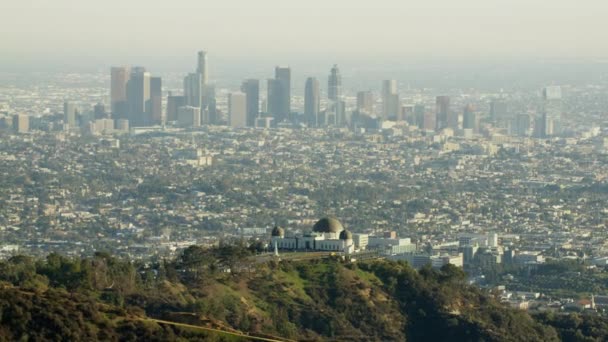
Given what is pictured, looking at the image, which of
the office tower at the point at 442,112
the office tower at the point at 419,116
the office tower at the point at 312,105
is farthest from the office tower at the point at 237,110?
the office tower at the point at 442,112

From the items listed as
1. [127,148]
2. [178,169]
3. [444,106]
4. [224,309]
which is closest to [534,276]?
[224,309]

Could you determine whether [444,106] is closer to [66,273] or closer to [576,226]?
[576,226]

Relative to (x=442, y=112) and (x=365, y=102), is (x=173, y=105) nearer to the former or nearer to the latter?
(x=365, y=102)

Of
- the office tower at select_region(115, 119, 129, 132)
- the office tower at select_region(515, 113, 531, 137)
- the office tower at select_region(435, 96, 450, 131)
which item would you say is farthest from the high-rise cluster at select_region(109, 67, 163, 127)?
the office tower at select_region(515, 113, 531, 137)

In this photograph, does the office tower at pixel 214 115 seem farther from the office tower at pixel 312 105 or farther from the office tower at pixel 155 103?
the office tower at pixel 312 105

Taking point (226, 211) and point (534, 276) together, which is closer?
point (534, 276)

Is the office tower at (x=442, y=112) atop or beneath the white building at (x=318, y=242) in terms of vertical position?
beneath
